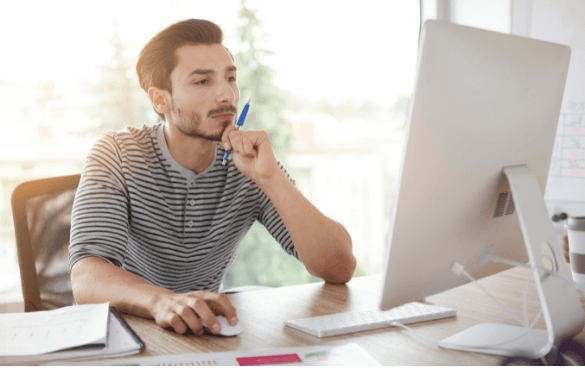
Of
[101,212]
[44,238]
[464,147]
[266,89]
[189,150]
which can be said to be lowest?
[44,238]

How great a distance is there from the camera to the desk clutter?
0.66 metres

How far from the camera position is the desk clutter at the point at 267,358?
659 mm

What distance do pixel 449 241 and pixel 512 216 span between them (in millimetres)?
163

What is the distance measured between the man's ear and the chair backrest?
1.11ft

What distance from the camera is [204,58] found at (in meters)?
1.44

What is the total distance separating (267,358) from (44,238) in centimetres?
90

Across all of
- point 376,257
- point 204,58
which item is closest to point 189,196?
point 204,58

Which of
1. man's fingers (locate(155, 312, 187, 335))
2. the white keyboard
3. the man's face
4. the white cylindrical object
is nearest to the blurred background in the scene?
the man's face

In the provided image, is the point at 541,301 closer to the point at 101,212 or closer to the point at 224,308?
the point at 224,308

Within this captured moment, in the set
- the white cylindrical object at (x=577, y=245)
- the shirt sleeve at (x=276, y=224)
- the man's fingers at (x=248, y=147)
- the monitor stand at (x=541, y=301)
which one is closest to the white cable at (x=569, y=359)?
the monitor stand at (x=541, y=301)

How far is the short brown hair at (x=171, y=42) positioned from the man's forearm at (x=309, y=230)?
1.62 ft

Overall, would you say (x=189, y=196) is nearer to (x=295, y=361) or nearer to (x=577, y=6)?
(x=295, y=361)

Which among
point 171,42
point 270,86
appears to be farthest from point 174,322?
point 270,86

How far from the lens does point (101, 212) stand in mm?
1175
